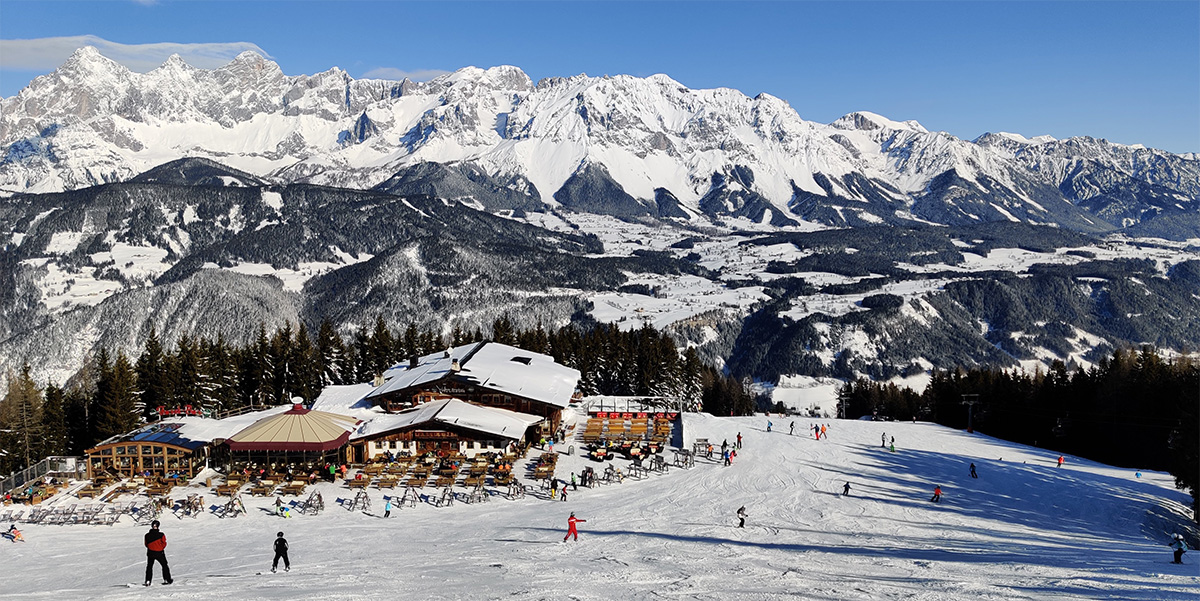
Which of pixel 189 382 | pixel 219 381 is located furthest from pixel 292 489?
pixel 219 381

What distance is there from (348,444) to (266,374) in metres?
36.1

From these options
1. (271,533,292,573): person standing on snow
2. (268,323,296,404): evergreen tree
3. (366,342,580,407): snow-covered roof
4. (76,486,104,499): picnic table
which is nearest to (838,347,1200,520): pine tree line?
(366,342,580,407): snow-covered roof

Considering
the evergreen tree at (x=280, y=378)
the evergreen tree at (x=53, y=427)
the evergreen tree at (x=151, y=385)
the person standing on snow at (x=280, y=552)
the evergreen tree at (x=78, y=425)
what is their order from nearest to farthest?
1. the person standing on snow at (x=280, y=552)
2. the evergreen tree at (x=53, y=427)
3. the evergreen tree at (x=78, y=425)
4. the evergreen tree at (x=151, y=385)
5. the evergreen tree at (x=280, y=378)

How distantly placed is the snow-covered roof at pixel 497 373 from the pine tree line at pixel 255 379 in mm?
9263

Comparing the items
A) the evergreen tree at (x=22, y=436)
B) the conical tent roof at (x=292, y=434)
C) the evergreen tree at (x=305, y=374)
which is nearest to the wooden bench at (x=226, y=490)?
the conical tent roof at (x=292, y=434)

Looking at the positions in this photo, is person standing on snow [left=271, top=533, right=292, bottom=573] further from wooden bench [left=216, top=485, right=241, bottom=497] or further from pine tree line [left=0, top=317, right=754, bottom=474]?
pine tree line [left=0, top=317, right=754, bottom=474]

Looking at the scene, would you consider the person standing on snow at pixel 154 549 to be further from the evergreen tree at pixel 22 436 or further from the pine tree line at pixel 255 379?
the evergreen tree at pixel 22 436

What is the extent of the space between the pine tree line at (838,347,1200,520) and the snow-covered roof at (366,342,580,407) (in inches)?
1821

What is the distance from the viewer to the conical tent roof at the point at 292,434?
58.4 m

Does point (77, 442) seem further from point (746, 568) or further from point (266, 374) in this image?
point (746, 568)

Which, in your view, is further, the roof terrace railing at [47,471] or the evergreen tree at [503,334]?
the evergreen tree at [503,334]

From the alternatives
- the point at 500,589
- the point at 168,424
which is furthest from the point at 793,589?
the point at 168,424

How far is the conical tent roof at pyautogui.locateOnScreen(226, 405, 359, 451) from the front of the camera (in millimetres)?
58406

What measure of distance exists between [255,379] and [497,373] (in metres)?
30.8
